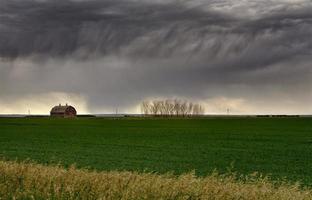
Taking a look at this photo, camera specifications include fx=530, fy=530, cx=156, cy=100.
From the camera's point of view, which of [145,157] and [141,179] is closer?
[141,179]

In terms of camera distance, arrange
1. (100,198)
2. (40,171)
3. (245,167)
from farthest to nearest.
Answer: (245,167) → (40,171) → (100,198)

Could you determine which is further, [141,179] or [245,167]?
[245,167]

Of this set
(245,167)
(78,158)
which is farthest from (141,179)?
(78,158)

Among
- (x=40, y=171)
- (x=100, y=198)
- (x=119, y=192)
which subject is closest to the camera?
(x=100, y=198)

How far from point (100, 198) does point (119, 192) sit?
1.38 m

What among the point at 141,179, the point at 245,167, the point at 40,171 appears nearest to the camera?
the point at 141,179

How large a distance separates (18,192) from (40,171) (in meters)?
3.28

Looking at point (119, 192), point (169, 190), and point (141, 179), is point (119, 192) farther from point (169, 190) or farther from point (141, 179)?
point (141, 179)

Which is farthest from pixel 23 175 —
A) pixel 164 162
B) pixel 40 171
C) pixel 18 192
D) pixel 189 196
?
pixel 164 162

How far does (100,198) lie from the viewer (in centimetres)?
1151

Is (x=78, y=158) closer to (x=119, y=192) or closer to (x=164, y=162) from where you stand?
(x=164, y=162)

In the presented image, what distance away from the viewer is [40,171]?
1616cm

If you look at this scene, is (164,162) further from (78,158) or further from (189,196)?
(189,196)

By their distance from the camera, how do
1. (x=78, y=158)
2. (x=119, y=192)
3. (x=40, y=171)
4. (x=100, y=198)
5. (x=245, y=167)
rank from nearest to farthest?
(x=100, y=198), (x=119, y=192), (x=40, y=171), (x=245, y=167), (x=78, y=158)
